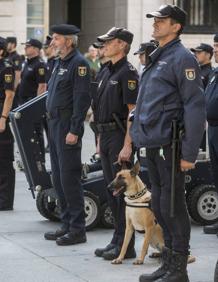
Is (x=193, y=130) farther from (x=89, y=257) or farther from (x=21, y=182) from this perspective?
(x=21, y=182)

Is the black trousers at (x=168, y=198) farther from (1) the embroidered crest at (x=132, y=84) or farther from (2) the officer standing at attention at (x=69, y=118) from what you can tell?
(2) the officer standing at attention at (x=69, y=118)

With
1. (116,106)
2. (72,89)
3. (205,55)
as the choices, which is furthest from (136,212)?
(205,55)

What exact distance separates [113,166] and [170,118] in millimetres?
1349

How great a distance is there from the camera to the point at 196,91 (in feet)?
19.3

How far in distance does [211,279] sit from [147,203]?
0.87m

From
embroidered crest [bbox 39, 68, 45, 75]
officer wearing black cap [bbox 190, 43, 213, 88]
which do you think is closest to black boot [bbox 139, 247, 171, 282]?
officer wearing black cap [bbox 190, 43, 213, 88]

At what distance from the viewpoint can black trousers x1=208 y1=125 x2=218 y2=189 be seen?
7.97 meters

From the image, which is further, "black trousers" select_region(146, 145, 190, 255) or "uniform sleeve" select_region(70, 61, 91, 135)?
"uniform sleeve" select_region(70, 61, 91, 135)

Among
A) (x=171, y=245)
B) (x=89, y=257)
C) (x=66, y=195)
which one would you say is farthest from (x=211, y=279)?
(x=66, y=195)

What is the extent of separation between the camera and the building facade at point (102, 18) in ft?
77.8

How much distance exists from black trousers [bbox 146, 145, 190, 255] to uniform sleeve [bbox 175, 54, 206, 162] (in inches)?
7.3

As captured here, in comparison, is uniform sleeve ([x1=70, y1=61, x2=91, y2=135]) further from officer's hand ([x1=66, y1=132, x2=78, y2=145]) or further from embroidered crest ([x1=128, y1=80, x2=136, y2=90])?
embroidered crest ([x1=128, y1=80, x2=136, y2=90])

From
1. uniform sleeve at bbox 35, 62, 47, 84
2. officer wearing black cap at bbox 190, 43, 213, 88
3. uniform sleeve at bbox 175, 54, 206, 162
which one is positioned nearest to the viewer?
uniform sleeve at bbox 175, 54, 206, 162

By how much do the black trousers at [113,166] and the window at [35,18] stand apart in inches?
669
